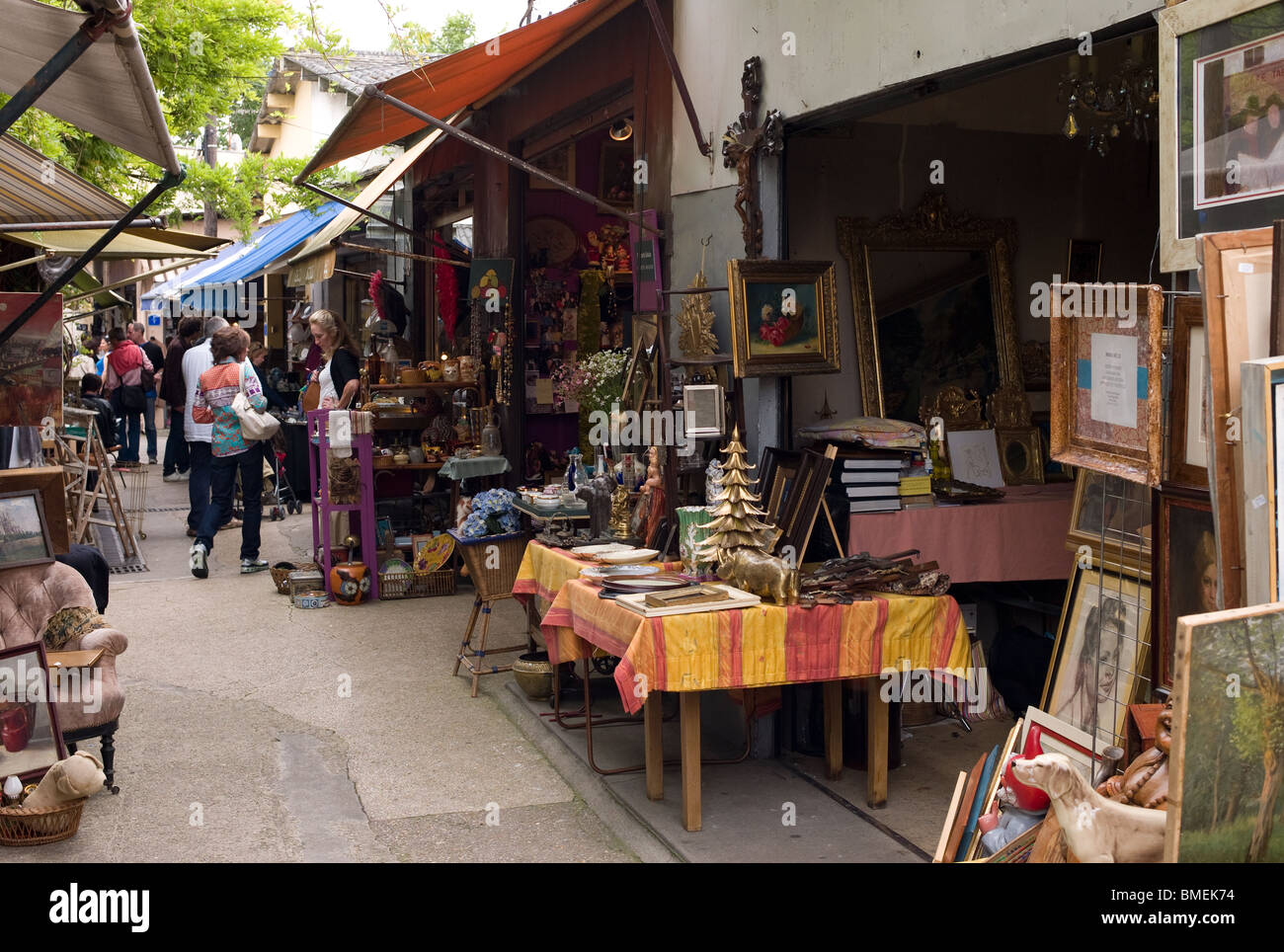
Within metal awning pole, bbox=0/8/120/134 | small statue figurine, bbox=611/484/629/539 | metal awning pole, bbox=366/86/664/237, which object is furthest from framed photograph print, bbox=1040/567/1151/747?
metal awning pole, bbox=0/8/120/134

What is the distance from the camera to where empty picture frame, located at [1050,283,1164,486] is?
324cm

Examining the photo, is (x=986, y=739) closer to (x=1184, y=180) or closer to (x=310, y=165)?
(x=1184, y=180)

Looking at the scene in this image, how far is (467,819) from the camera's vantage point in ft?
17.4

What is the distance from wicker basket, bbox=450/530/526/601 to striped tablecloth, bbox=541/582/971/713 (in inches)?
75.9

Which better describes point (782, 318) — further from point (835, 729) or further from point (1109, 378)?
point (1109, 378)

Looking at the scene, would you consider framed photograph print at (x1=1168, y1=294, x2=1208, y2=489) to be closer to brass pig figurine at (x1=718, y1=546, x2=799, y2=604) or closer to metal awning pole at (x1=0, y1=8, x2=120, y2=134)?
brass pig figurine at (x1=718, y1=546, x2=799, y2=604)

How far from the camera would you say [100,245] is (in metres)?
4.83

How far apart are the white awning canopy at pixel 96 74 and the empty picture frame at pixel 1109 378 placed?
9.50 ft

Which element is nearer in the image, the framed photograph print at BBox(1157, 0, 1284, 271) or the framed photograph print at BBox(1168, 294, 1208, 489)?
the framed photograph print at BBox(1157, 0, 1284, 271)

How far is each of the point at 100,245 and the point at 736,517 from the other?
283cm

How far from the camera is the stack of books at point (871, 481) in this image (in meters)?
6.06

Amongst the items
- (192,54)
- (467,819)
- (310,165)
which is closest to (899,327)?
(467,819)

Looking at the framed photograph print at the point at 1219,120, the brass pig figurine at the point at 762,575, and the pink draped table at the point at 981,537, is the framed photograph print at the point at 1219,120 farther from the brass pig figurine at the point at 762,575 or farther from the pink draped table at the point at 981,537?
the pink draped table at the point at 981,537

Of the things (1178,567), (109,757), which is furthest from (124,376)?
(1178,567)
